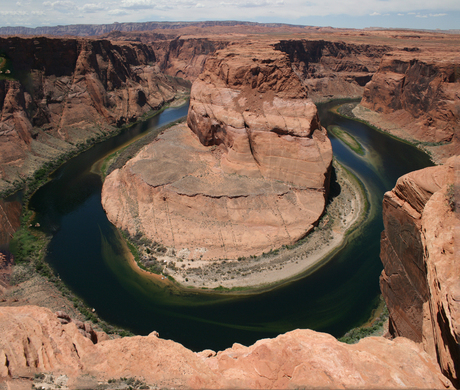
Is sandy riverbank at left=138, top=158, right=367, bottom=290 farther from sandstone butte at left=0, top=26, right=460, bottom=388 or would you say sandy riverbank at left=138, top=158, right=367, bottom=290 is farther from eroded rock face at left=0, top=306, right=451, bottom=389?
eroded rock face at left=0, top=306, right=451, bottom=389

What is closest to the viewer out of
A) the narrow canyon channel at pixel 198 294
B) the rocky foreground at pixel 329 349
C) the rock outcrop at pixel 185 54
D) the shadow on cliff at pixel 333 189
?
the rocky foreground at pixel 329 349

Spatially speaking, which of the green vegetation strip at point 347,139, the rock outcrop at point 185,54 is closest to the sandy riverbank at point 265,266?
the green vegetation strip at point 347,139

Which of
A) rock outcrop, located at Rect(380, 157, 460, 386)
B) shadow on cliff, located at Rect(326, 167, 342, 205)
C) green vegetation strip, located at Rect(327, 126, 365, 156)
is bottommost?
shadow on cliff, located at Rect(326, 167, 342, 205)

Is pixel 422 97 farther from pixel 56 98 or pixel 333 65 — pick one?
pixel 56 98

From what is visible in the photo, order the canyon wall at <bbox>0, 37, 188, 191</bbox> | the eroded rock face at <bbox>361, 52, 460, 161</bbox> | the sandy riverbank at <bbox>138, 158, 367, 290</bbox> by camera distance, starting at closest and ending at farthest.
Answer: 1. the sandy riverbank at <bbox>138, 158, 367, 290</bbox>
2. the canyon wall at <bbox>0, 37, 188, 191</bbox>
3. the eroded rock face at <bbox>361, 52, 460, 161</bbox>

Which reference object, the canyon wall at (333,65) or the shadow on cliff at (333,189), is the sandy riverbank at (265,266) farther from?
the canyon wall at (333,65)

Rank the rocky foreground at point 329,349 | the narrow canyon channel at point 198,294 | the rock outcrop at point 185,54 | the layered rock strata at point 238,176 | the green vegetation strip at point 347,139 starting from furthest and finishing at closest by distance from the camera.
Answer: the rock outcrop at point 185,54 → the green vegetation strip at point 347,139 → the layered rock strata at point 238,176 → the narrow canyon channel at point 198,294 → the rocky foreground at point 329,349

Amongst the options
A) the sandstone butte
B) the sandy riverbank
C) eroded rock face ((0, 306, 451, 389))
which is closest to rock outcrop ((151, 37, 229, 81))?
the sandy riverbank

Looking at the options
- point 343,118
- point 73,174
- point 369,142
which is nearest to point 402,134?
point 369,142
